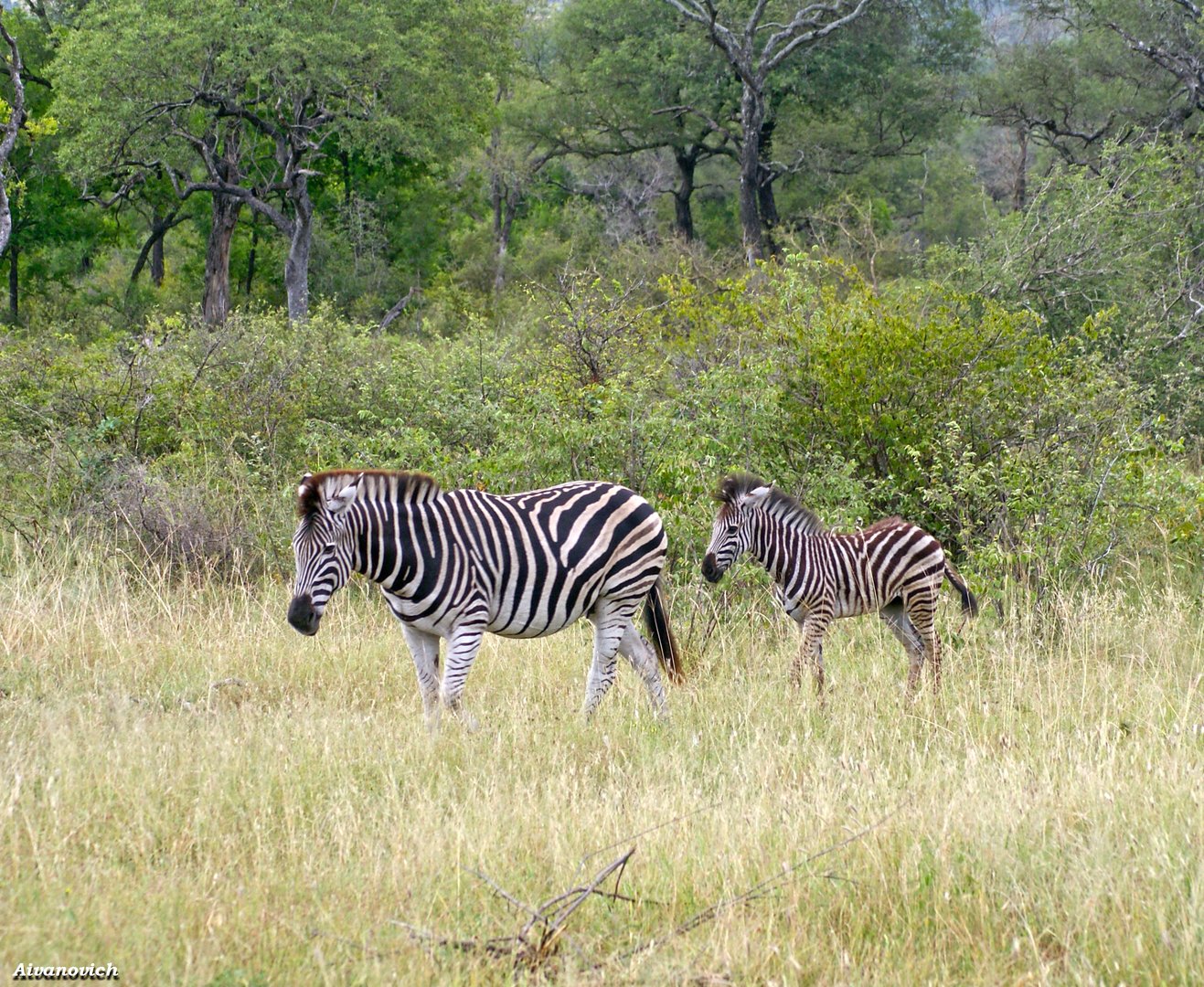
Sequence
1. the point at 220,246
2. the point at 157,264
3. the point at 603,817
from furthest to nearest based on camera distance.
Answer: the point at 157,264 < the point at 220,246 < the point at 603,817

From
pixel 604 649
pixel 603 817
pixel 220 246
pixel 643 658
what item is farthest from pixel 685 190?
pixel 603 817

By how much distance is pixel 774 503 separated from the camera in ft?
24.7

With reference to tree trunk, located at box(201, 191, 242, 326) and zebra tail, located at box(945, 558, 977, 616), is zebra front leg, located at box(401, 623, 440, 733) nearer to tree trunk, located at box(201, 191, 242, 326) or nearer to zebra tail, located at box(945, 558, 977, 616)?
zebra tail, located at box(945, 558, 977, 616)

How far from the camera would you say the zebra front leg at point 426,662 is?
6.54 m

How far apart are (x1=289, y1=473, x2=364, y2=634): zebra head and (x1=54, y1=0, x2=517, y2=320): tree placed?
2350 cm

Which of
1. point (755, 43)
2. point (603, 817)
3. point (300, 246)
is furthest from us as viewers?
point (755, 43)

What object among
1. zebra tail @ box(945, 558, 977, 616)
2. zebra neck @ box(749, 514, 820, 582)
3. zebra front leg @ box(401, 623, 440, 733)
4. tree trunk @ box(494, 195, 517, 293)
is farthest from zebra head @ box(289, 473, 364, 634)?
tree trunk @ box(494, 195, 517, 293)

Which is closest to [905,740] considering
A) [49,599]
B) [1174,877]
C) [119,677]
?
[1174,877]

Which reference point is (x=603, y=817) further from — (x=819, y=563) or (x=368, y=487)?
(x=819, y=563)

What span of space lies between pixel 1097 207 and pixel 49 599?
1359 centimetres

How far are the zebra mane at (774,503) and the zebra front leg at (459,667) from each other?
1900 mm

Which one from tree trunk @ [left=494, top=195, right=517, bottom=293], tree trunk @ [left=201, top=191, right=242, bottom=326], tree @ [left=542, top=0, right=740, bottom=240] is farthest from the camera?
tree trunk @ [left=494, top=195, right=517, bottom=293]

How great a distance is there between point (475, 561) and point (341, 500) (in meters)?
0.81

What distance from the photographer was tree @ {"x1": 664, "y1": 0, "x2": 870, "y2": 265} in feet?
94.0
